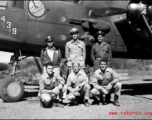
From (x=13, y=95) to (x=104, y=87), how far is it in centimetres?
268

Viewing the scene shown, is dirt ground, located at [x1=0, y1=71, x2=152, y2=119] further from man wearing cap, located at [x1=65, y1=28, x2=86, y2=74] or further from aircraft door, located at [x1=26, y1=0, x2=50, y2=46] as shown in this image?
aircraft door, located at [x1=26, y1=0, x2=50, y2=46]

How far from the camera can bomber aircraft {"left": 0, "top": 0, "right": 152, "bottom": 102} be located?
726 centimetres

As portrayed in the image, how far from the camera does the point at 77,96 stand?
6285 millimetres

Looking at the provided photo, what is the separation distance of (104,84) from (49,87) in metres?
1.52

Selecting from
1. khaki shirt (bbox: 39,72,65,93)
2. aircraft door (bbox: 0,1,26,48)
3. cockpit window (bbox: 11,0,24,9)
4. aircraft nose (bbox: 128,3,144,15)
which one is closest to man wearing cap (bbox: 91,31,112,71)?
aircraft nose (bbox: 128,3,144,15)

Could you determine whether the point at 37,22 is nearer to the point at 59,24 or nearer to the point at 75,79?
the point at 59,24

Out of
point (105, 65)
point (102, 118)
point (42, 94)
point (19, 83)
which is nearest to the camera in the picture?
point (102, 118)

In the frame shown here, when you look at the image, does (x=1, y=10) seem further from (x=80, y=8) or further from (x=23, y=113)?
(x=23, y=113)

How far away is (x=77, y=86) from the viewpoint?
6.20 meters

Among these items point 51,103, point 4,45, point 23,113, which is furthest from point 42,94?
point 4,45

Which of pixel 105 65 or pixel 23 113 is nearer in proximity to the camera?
pixel 23 113

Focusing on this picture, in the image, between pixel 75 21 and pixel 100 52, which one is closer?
pixel 100 52

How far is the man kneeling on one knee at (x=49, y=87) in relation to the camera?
596 cm

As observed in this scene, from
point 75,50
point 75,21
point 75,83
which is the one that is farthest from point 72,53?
point 75,21
